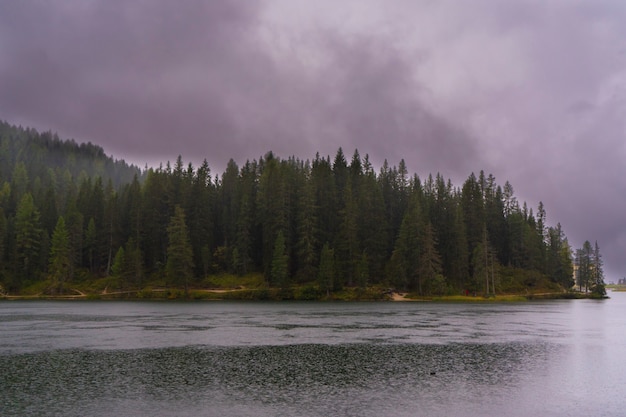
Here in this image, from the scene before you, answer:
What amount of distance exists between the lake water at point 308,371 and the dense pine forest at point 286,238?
228ft

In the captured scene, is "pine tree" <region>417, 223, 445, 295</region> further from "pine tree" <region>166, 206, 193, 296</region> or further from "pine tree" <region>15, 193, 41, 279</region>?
"pine tree" <region>15, 193, 41, 279</region>

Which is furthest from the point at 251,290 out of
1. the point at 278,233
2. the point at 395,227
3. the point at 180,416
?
the point at 180,416

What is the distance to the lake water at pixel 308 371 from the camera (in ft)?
81.3

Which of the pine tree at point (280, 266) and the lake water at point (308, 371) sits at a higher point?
the pine tree at point (280, 266)

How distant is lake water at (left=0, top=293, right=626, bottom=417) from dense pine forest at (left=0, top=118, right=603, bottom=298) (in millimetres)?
69525

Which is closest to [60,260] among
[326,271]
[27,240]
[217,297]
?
[27,240]

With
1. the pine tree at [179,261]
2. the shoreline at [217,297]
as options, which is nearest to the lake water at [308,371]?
the shoreline at [217,297]

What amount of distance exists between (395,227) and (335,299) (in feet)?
122

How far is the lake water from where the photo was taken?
24.8 metres

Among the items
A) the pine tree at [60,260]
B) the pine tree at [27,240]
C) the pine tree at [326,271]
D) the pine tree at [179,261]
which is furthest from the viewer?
the pine tree at [27,240]

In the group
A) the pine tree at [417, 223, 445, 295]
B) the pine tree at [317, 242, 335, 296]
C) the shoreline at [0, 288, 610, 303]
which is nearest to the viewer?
the pine tree at [317, 242, 335, 296]

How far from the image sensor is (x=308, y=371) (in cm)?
3347

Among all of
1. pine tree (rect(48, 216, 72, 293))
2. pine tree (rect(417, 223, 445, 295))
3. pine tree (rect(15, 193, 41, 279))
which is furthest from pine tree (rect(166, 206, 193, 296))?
pine tree (rect(417, 223, 445, 295))

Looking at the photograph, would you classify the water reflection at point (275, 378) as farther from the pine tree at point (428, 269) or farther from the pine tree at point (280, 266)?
the pine tree at point (428, 269)
